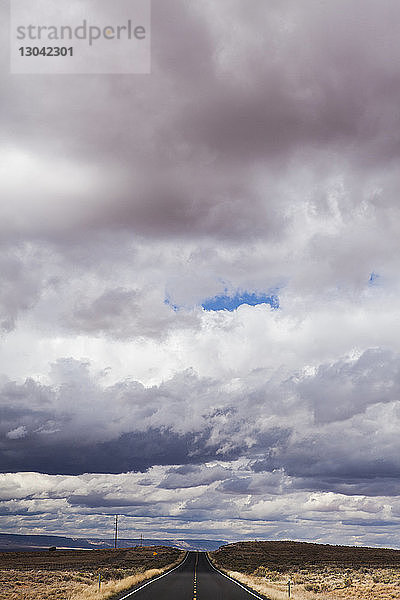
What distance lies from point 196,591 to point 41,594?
11.0 metres

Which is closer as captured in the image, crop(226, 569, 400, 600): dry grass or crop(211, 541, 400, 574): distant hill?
crop(226, 569, 400, 600): dry grass

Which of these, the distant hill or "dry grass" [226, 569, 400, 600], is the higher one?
"dry grass" [226, 569, 400, 600]

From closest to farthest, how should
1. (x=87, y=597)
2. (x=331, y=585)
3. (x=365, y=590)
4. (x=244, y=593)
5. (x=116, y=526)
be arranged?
(x=87, y=597) < (x=244, y=593) < (x=365, y=590) < (x=331, y=585) < (x=116, y=526)

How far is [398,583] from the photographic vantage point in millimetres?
54125

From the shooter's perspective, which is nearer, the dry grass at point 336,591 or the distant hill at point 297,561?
the dry grass at point 336,591

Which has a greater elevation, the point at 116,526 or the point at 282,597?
the point at 282,597

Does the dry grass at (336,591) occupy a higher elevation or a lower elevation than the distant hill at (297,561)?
higher

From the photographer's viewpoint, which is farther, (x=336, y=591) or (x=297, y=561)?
(x=297, y=561)

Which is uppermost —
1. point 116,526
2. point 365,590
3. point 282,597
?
point 282,597

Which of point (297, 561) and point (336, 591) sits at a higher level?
point (336, 591)

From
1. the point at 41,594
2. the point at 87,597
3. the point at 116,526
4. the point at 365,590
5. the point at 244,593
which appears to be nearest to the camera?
the point at 87,597

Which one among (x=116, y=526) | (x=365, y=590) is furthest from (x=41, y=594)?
(x=116, y=526)

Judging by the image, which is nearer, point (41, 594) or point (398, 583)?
point (41, 594)

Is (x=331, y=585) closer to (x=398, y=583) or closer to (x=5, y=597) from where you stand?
(x=398, y=583)
